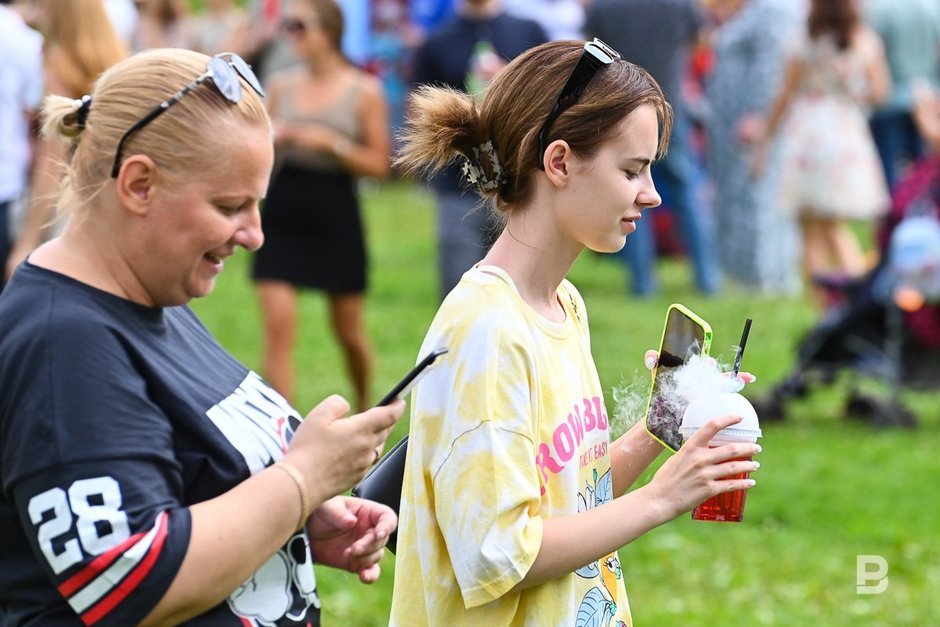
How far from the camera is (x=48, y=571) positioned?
76.6 inches

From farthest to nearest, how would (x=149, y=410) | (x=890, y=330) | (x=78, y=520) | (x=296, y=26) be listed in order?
(x=890, y=330) → (x=296, y=26) → (x=149, y=410) → (x=78, y=520)

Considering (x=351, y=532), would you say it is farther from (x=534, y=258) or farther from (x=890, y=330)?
(x=890, y=330)

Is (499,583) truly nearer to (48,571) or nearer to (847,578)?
(48,571)

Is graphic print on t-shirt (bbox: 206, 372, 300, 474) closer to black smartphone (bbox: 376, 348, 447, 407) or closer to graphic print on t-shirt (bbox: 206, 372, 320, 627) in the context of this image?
graphic print on t-shirt (bbox: 206, 372, 320, 627)

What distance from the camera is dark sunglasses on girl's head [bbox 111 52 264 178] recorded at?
2.09m

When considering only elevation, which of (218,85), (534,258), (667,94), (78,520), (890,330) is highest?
(218,85)

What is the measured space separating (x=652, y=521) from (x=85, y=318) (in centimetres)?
92

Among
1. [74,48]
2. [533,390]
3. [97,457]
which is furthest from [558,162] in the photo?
[74,48]

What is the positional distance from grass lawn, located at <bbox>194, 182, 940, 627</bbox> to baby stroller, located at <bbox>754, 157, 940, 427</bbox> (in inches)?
5.8

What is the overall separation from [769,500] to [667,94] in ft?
6.97

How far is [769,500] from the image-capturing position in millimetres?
6023

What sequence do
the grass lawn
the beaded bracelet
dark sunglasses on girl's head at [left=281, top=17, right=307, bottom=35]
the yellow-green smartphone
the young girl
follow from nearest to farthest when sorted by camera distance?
the beaded bracelet < the young girl < the yellow-green smartphone < the grass lawn < dark sunglasses on girl's head at [left=281, top=17, right=307, bottom=35]

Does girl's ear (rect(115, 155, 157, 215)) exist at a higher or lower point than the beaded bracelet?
higher

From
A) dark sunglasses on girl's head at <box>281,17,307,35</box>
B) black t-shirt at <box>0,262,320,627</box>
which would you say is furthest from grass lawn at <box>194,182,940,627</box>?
dark sunglasses on girl's head at <box>281,17,307,35</box>
